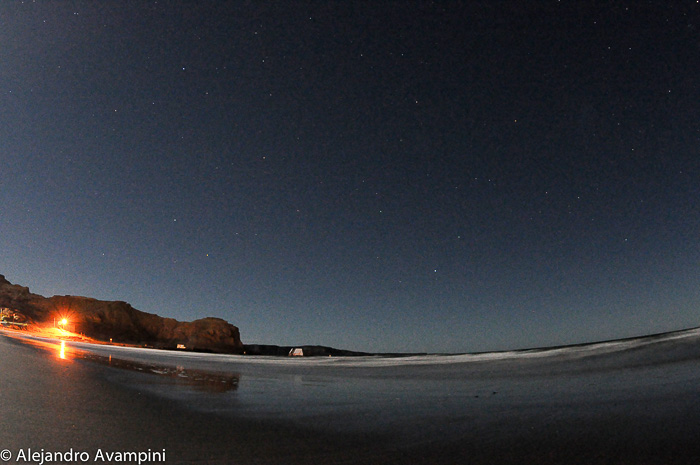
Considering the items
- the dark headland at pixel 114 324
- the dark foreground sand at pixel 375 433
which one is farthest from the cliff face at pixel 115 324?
the dark foreground sand at pixel 375 433

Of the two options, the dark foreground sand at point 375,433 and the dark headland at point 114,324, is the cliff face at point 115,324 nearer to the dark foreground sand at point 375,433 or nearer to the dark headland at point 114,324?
the dark headland at point 114,324

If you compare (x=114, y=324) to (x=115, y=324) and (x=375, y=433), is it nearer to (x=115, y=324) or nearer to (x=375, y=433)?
(x=115, y=324)

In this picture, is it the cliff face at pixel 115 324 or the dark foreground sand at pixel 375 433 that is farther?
the cliff face at pixel 115 324

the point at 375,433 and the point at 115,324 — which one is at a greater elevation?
the point at 375,433

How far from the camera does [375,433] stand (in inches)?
116

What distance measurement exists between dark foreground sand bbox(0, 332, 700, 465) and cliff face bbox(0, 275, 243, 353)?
163 m

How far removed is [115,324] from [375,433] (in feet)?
739

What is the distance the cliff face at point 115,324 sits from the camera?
468 ft

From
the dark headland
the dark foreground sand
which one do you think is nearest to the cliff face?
the dark headland

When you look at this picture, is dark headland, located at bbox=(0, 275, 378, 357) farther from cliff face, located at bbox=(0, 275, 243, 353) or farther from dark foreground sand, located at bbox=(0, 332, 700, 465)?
dark foreground sand, located at bbox=(0, 332, 700, 465)

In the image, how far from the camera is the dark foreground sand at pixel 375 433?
7.36 feet

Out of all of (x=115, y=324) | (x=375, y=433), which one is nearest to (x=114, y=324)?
(x=115, y=324)

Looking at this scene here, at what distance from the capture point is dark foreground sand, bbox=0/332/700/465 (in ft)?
Result: 7.36

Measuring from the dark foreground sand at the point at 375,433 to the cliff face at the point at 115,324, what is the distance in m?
163
